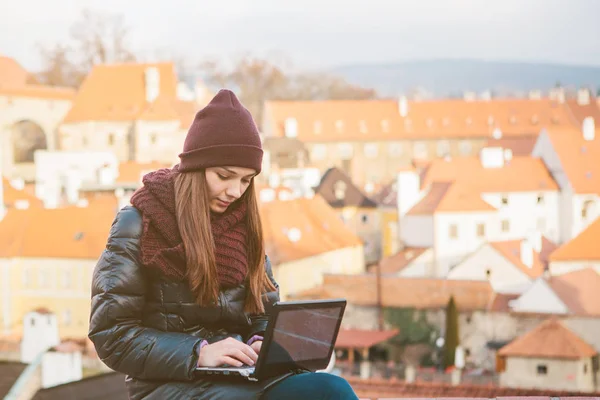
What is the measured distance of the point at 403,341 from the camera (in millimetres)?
15078

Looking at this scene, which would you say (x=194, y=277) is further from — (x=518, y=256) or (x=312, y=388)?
(x=518, y=256)

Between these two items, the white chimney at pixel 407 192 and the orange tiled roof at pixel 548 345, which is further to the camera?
the white chimney at pixel 407 192

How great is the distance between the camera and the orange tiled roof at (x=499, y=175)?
2336 cm

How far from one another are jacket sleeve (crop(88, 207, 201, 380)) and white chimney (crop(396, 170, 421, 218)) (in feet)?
68.9

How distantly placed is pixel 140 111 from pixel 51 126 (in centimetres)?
236

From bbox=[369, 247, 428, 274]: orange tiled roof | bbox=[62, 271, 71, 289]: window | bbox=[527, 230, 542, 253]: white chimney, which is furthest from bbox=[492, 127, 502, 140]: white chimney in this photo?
bbox=[62, 271, 71, 289]: window

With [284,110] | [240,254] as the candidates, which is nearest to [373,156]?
[284,110]

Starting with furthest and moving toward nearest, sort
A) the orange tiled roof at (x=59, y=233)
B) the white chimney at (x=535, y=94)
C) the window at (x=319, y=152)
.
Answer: the white chimney at (x=535, y=94) < the window at (x=319, y=152) < the orange tiled roof at (x=59, y=233)

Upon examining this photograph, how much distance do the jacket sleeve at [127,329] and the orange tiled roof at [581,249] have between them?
18.6 meters

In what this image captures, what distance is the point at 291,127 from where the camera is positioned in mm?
35062

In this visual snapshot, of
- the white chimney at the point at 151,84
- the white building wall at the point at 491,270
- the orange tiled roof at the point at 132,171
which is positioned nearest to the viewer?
the white building wall at the point at 491,270

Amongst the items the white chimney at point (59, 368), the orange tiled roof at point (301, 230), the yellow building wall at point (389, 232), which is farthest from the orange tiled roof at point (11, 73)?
the white chimney at point (59, 368)

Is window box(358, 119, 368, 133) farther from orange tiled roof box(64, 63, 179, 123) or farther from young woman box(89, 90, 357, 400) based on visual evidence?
young woman box(89, 90, 357, 400)

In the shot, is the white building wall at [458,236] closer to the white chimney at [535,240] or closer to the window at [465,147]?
the white chimney at [535,240]
